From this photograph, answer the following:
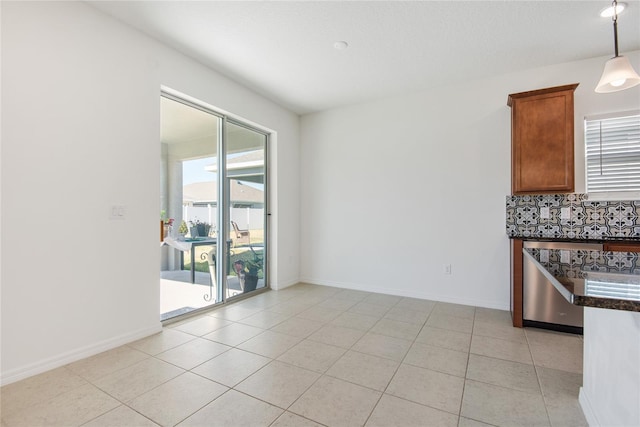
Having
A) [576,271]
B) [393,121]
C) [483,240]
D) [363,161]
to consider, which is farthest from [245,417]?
[393,121]

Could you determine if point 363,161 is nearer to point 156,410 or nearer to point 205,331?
point 205,331

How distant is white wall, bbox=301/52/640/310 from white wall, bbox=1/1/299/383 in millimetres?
2375

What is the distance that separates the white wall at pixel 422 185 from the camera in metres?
3.43

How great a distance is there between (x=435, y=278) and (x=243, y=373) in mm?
2677

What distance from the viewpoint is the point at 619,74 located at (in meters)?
1.97

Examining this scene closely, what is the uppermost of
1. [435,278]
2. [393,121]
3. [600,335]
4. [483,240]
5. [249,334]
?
[393,121]

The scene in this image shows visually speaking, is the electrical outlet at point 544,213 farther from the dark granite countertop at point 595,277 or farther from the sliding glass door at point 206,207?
the sliding glass door at point 206,207

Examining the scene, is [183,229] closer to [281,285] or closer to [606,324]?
[281,285]

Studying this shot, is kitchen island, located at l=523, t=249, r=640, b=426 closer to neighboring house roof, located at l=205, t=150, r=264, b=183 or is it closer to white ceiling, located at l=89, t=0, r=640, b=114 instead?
white ceiling, located at l=89, t=0, r=640, b=114

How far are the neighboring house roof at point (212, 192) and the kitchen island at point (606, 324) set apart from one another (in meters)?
3.12

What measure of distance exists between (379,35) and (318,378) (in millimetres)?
2873

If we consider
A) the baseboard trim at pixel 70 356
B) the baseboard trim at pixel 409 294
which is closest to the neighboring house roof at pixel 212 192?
the baseboard trim at pixel 70 356

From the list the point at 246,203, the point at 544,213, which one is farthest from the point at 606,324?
the point at 246,203

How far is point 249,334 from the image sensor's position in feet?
8.96
